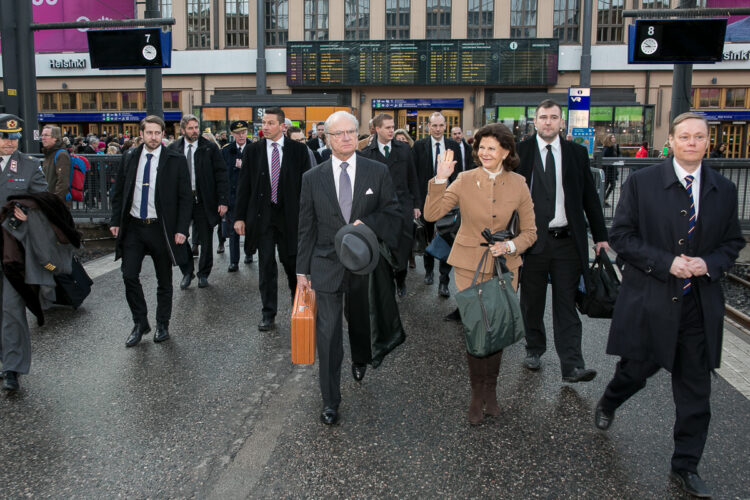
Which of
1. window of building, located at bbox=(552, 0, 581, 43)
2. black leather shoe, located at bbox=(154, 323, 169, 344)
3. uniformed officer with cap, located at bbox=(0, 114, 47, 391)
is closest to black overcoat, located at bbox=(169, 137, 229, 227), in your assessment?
black leather shoe, located at bbox=(154, 323, 169, 344)

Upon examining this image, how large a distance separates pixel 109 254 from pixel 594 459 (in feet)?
27.8

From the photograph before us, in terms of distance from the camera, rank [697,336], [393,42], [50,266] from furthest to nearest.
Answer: [393,42] → [50,266] → [697,336]

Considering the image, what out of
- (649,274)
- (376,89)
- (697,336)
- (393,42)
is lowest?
(697,336)

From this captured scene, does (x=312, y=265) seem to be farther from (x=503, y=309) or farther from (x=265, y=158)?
(x=265, y=158)

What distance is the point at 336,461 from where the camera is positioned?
3498 millimetres

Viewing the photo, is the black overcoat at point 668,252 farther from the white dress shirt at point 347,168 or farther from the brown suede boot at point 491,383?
the white dress shirt at point 347,168

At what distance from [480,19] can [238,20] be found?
521 inches

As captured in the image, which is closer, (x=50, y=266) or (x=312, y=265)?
(x=312, y=265)

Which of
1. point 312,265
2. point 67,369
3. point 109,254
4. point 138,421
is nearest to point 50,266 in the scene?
point 67,369

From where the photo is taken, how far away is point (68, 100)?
38531 millimetres

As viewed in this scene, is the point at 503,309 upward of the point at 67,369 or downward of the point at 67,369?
upward

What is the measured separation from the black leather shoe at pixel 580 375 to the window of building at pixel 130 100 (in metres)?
37.5

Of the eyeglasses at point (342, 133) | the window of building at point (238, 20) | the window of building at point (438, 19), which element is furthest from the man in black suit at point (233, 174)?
the window of building at point (238, 20)

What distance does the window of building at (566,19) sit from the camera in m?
34.1
